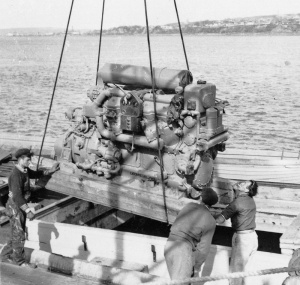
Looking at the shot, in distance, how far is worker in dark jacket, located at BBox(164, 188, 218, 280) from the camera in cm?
411

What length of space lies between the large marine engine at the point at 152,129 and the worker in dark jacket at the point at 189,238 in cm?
185

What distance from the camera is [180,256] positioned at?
4.10m

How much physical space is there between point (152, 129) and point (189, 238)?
104 inches

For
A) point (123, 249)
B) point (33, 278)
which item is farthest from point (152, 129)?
point (33, 278)

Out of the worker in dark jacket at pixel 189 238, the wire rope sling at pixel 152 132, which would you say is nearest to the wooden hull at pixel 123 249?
the wire rope sling at pixel 152 132

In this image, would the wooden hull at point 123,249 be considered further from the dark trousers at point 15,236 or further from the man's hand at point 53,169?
the man's hand at point 53,169

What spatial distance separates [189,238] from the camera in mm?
4156

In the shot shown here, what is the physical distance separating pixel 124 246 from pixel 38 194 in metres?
3.19

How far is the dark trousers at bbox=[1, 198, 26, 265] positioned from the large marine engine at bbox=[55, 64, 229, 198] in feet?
5.52

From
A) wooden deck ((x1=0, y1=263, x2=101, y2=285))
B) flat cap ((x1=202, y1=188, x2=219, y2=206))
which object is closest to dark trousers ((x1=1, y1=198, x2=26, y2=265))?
wooden deck ((x1=0, y1=263, x2=101, y2=285))

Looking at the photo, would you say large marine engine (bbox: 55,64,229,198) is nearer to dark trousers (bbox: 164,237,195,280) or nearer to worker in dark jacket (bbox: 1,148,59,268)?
worker in dark jacket (bbox: 1,148,59,268)

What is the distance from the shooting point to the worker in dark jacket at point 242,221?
4867mm

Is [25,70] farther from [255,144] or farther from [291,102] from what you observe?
[255,144]

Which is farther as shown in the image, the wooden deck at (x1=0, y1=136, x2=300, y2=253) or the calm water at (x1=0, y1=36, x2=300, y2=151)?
the calm water at (x1=0, y1=36, x2=300, y2=151)
